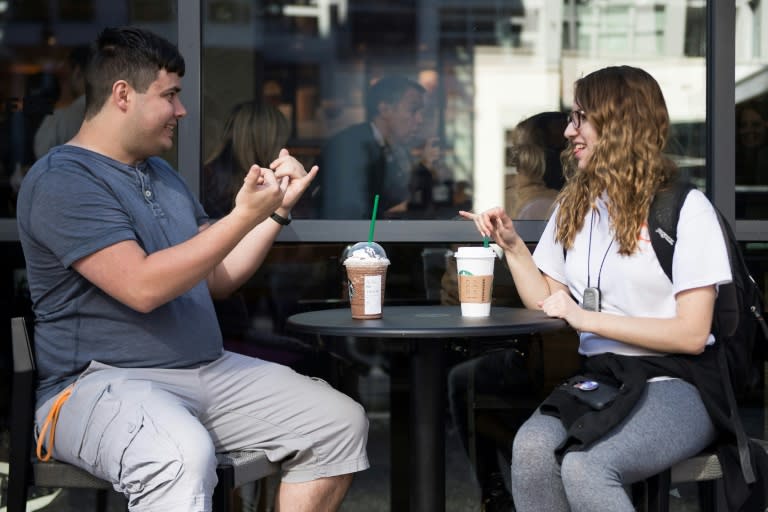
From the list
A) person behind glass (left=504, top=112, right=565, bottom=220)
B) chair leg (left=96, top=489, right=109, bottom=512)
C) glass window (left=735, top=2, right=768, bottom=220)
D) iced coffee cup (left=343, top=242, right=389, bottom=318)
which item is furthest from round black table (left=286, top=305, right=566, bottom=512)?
glass window (left=735, top=2, right=768, bottom=220)

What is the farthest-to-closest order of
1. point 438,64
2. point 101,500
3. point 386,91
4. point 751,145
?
1. point 438,64
2. point 386,91
3. point 751,145
4. point 101,500

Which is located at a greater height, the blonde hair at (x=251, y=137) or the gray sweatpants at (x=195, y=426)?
the blonde hair at (x=251, y=137)

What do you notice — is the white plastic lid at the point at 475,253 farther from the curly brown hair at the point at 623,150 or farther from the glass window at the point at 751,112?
the glass window at the point at 751,112

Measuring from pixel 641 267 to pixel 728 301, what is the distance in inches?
7.9

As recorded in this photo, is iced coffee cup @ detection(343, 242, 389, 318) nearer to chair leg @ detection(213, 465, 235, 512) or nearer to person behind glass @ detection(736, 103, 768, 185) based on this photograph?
chair leg @ detection(213, 465, 235, 512)

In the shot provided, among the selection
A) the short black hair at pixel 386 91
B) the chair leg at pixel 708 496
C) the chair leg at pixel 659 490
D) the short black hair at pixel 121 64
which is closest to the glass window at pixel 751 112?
the chair leg at pixel 708 496

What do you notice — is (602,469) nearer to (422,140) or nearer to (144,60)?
(144,60)

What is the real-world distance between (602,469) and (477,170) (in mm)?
5845

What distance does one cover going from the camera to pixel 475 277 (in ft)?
7.47

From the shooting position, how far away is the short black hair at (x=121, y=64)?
7.48ft

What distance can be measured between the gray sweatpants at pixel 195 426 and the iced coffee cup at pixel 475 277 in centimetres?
37

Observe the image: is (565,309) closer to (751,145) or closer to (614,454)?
(614,454)

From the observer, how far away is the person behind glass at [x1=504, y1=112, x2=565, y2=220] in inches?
127

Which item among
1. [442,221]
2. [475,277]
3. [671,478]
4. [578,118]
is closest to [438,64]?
[442,221]
